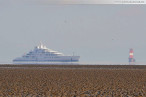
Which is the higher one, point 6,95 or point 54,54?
point 54,54

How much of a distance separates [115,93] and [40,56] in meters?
126

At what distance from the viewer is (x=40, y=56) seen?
14862 centimetres

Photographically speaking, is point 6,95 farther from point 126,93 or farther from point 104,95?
point 126,93

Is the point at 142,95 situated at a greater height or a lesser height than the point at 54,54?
lesser

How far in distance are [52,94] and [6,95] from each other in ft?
9.90

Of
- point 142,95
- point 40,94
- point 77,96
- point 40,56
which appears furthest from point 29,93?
point 40,56

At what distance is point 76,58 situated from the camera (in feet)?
502

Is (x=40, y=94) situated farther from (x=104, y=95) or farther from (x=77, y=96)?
(x=104, y=95)

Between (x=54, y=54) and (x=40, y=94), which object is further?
(x=54, y=54)

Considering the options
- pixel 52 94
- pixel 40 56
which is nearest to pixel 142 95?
pixel 52 94

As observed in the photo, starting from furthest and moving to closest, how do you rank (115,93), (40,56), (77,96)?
(40,56) → (115,93) → (77,96)

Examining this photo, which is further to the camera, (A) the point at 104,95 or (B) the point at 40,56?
(B) the point at 40,56

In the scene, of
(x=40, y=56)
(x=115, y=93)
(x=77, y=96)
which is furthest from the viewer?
(x=40, y=56)

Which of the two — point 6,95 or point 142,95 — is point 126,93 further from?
point 6,95
